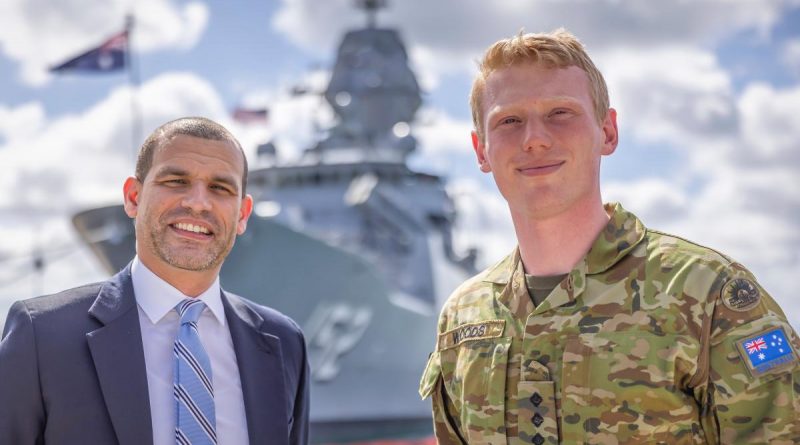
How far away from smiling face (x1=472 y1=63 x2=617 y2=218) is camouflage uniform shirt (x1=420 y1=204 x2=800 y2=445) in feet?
0.51

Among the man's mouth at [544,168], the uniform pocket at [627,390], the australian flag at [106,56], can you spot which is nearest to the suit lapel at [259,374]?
the uniform pocket at [627,390]

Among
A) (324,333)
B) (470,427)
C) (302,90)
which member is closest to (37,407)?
(470,427)

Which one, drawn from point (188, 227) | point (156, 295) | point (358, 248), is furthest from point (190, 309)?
point (358, 248)

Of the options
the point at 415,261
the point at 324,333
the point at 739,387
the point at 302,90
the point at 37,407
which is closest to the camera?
the point at 739,387

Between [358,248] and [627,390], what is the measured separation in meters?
17.3

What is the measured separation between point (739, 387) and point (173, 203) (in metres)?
1.51

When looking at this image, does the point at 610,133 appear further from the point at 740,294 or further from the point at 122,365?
the point at 122,365

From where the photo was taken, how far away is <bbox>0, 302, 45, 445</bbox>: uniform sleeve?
246cm

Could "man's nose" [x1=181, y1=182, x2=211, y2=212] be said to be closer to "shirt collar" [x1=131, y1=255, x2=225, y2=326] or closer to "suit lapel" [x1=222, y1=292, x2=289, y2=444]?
"shirt collar" [x1=131, y1=255, x2=225, y2=326]

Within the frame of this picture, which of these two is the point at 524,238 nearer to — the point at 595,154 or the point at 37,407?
the point at 595,154

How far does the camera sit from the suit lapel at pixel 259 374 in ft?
8.87

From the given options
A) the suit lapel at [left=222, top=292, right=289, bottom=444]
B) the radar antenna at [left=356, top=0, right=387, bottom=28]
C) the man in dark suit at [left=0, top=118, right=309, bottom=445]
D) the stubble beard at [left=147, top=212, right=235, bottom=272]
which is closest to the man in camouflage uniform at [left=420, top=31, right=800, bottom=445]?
the suit lapel at [left=222, top=292, right=289, bottom=444]

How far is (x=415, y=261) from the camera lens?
21.4 m

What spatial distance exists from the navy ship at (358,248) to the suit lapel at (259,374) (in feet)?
44.7
